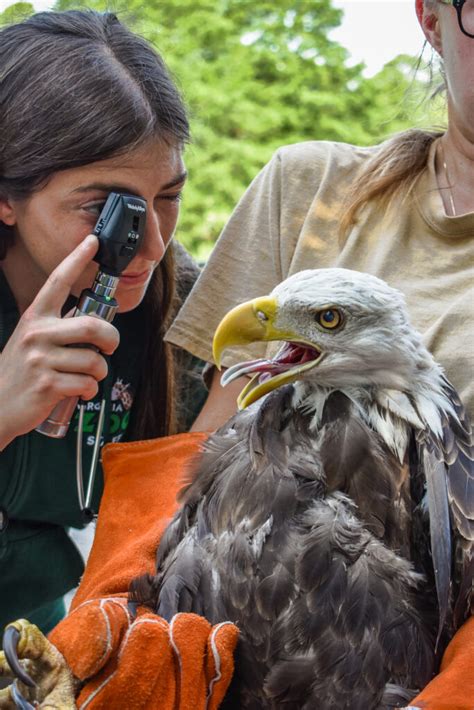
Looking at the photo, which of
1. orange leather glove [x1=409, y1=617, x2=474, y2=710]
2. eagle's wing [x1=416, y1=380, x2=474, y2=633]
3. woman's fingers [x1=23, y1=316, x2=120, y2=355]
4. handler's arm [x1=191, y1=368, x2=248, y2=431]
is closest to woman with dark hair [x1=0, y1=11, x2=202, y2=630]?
woman's fingers [x1=23, y1=316, x2=120, y2=355]

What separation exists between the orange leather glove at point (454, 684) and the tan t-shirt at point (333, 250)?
22.6 inches

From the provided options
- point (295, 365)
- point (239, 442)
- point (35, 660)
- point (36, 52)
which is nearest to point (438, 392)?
point (295, 365)

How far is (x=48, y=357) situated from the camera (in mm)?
1983

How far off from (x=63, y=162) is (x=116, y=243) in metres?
0.24

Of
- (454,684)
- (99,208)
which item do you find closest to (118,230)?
(99,208)

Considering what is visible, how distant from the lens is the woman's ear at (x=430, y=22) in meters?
2.31

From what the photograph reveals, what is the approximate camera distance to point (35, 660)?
1570 millimetres

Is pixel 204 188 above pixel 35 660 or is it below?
above

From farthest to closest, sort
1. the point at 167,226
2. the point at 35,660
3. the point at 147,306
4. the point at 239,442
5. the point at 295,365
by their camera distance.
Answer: the point at 147,306 < the point at 167,226 < the point at 239,442 < the point at 295,365 < the point at 35,660

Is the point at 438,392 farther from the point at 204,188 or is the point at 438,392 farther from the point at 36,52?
the point at 204,188

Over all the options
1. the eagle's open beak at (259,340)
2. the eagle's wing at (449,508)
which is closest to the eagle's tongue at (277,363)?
the eagle's open beak at (259,340)

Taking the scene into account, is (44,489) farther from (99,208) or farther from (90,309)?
→ (99,208)

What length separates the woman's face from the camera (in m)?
2.15

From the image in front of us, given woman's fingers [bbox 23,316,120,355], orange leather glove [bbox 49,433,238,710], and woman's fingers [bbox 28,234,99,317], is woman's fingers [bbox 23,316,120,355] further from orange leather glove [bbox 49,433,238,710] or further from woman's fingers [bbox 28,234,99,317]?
orange leather glove [bbox 49,433,238,710]
